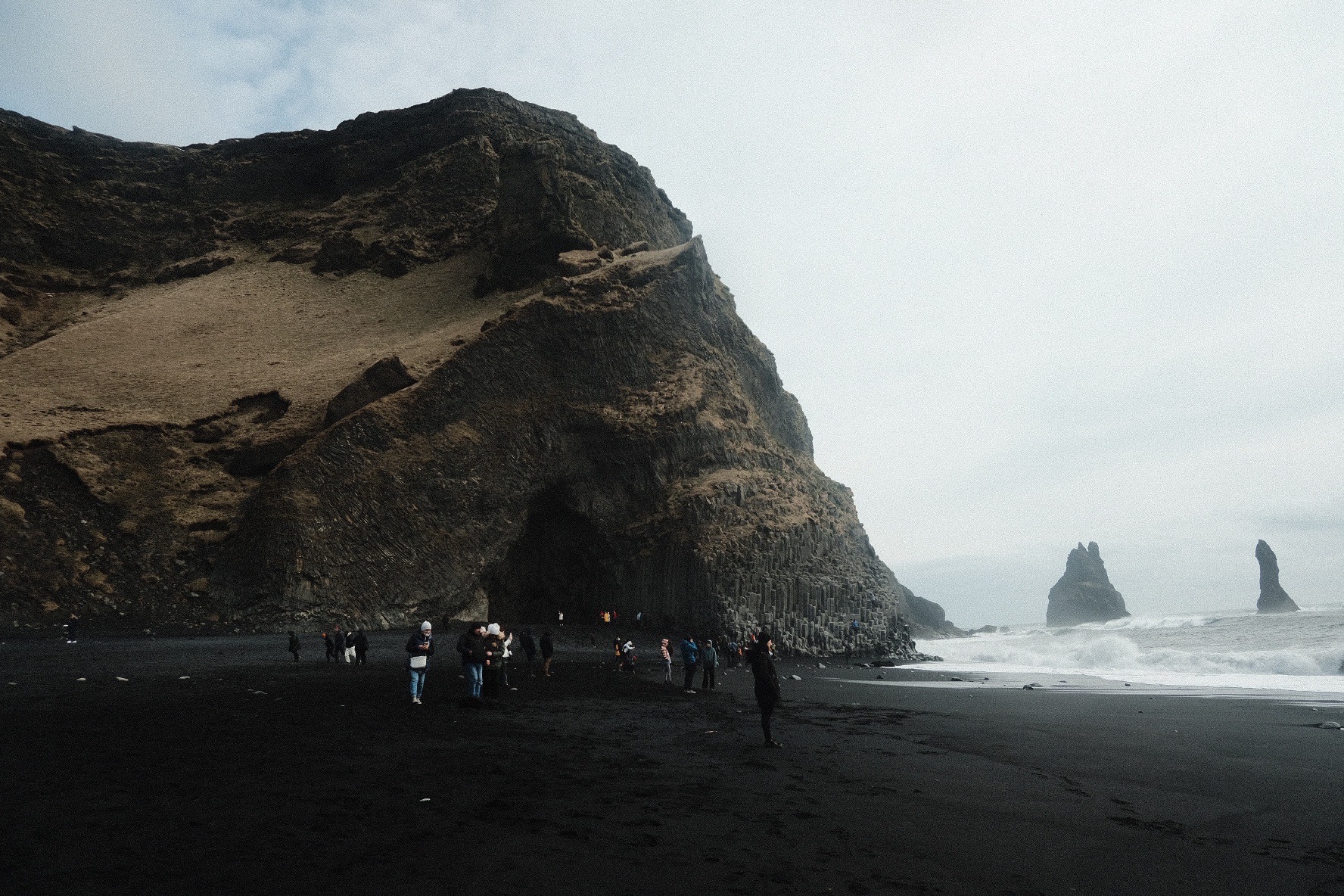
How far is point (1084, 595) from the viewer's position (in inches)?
5128

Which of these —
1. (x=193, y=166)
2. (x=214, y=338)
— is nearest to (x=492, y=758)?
(x=214, y=338)

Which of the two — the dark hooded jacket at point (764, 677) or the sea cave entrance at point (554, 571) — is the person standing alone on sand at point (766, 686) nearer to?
the dark hooded jacket at point (764, 677)

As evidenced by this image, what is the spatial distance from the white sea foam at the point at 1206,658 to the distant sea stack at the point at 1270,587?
53.2 m

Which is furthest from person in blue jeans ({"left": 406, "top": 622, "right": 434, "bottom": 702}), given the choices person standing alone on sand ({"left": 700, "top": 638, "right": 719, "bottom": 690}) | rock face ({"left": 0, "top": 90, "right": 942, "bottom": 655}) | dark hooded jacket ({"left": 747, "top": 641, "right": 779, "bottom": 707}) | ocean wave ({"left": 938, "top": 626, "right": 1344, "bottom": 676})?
ocean wave ({"left": 938, "top": 626, "right": 1344, "bottom": 676})

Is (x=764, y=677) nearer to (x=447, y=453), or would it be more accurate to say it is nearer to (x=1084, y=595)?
(x=447, y=453)

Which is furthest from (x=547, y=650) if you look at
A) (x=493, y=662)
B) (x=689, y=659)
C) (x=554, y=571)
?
(x=554, y=571)

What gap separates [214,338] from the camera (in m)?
56.7

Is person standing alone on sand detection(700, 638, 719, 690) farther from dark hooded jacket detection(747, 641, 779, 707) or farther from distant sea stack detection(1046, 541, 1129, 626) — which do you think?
distant sea stack detection(1046, 541, 1129, 626)

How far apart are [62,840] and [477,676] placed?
1036cm

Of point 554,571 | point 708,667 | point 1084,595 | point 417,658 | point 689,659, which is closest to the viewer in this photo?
point 417,658

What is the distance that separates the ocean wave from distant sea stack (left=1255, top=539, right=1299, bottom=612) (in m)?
86.9

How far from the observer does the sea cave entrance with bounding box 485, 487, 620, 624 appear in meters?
44.5

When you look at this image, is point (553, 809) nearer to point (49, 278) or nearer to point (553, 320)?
point (553, 320)

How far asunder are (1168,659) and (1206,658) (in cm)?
169
